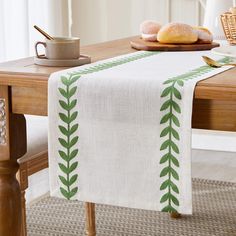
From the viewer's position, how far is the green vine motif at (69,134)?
5.48 feet

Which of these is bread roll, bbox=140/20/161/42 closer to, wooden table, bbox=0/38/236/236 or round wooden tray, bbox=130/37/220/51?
round wooden tray, bbox=130/37/220/51

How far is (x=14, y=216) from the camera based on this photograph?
1.92 meters

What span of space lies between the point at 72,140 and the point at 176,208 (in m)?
0.31

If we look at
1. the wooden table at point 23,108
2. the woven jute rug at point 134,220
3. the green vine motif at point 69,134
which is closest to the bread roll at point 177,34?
the wooden table at point 23,108

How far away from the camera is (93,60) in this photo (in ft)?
6.55

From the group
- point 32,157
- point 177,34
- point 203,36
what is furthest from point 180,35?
point 32,157

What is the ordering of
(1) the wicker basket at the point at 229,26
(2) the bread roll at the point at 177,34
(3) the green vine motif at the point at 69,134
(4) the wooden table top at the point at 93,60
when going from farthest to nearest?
(1) the wicker basket at the point at 229,26, (2) the bread roll at the point at 177,34, (3) the green vine motif at the point at 69,134, (4) the wooden table top at the point at 93,60

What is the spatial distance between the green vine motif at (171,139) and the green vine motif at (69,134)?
227mm

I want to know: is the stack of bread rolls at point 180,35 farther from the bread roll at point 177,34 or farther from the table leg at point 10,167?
the table leg at point 10,167

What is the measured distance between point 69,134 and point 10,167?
0.30m

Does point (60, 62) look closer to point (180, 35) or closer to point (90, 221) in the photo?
point (180, 35)

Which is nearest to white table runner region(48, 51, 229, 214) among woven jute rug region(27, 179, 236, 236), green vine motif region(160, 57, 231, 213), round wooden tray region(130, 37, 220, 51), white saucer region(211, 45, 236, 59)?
green vine motif region(160, 57, 231, 213)

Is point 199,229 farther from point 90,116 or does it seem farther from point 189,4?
point 189,4

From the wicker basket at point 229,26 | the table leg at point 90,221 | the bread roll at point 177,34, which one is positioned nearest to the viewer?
the bread roll at point 177,34
